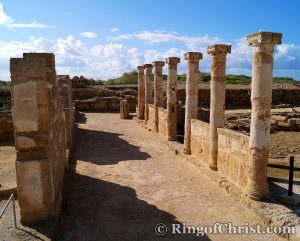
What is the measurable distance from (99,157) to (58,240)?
5984mm

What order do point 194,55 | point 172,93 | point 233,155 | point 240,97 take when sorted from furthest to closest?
point 240,97 → point 172,93 → point 194,55 → point 233,155

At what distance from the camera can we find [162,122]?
588 inches

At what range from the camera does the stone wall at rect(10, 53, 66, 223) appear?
17.5ft

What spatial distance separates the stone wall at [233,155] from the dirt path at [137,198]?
55 centimetres

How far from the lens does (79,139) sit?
14.7m

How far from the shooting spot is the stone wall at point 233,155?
7758 millimetres

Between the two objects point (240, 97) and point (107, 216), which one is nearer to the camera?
point (107, 216)

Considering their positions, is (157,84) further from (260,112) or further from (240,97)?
(240,97)

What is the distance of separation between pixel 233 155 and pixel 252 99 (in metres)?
1.82

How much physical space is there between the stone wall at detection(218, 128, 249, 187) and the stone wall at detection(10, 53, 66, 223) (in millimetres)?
4591

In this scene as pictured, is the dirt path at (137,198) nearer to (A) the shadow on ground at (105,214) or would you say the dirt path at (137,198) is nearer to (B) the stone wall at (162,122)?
(A) the shadow on ground at (105,214)

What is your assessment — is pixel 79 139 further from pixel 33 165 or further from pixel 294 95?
pixel 294 95

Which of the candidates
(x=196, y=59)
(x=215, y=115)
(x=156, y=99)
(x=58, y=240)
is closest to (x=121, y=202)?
(x=58, y=240)

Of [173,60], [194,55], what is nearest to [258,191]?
[194,55]
